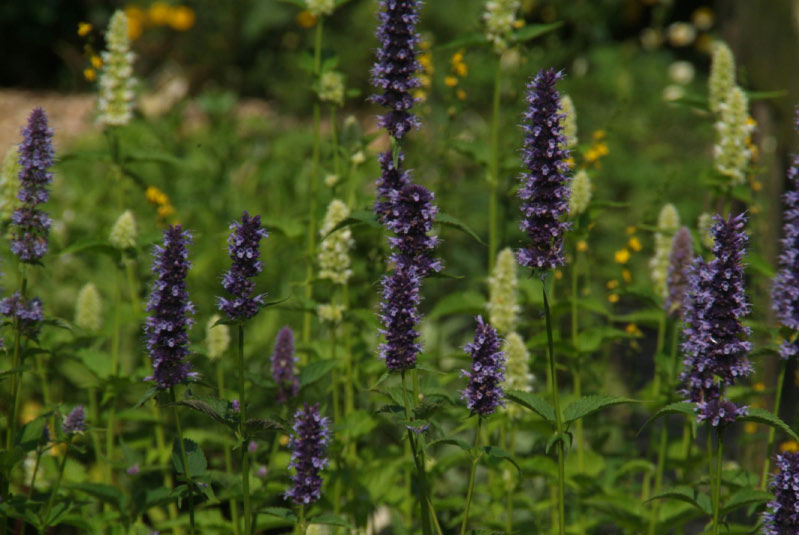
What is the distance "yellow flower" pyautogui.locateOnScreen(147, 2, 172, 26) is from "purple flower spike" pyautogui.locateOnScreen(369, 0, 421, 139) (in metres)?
9.92

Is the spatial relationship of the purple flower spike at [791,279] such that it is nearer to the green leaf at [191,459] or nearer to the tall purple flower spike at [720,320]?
the tall purple flower spike at [720,320]

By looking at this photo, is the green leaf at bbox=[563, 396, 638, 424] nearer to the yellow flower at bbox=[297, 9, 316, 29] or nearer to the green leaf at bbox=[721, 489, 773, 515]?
the green leaf at bbox=[721, 489, 773, 515]

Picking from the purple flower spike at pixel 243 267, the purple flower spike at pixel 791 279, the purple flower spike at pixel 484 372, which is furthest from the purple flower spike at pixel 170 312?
the purple flower spike at pixel 791 279

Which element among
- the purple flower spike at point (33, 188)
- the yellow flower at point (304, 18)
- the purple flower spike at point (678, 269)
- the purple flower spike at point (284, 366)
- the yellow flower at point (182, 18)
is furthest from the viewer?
the yellow flower at point (182, 18)

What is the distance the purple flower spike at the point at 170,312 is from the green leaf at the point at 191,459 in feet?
0.95

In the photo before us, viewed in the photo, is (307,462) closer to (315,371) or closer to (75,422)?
(315,371)

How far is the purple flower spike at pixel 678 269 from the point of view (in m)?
3.88

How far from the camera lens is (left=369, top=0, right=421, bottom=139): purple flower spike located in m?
3.09

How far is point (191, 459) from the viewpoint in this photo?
3094mm

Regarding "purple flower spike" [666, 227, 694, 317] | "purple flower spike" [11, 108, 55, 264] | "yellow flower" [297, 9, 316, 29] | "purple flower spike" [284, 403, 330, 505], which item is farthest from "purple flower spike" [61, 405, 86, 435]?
"yellow flower" [297, 9, 316, 29]

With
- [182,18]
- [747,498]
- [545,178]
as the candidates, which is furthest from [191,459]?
[182,18]

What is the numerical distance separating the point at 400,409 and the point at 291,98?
8.83 meters

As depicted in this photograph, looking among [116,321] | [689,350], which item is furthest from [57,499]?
[689,350]

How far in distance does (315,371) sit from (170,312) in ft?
3.01
